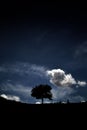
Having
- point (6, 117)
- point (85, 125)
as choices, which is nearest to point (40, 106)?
point (6, 117)

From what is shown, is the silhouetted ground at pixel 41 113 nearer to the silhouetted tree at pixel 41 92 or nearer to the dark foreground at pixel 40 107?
the dark foreground at pixel 40 107

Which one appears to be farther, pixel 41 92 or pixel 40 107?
pixel 41 92

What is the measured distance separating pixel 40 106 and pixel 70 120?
10.3 feet

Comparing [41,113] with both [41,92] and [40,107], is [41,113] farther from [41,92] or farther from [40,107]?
[41,92]

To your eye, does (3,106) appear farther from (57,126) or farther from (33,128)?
(57,126)

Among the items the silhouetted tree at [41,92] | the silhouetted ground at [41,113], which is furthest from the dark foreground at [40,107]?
the silhouetted tree at [41,92]

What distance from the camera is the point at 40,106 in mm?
16922

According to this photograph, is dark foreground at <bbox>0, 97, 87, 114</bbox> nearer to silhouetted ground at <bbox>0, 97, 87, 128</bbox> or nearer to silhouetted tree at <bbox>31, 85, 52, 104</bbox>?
silhouetted ground at <bbox>0, 97, 87, 128</bbox>

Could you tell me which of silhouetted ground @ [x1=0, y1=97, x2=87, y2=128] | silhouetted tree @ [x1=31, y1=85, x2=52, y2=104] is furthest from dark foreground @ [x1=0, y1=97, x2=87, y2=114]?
silhouetted tree @ [x1=31, y1=85, x2=52, y2=104]

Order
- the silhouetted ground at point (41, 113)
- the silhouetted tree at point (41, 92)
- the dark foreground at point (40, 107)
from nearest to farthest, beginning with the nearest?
1. the silhouetted ground at point (41, 113)
2. the dark foreground at point (40, 107)
3. the silhouetted tree at point (41, 92)

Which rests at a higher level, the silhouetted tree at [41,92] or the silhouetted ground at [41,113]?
the silhouetted tree at [41,92]

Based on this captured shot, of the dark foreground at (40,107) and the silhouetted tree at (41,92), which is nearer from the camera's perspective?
the dark foreground at (40,107)

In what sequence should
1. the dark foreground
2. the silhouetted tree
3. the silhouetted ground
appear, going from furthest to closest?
the silhouetted tree → the dark foreground → the silhouetted ground

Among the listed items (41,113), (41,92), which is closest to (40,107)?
(41,113)
